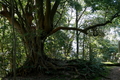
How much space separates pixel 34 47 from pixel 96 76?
4118 mm

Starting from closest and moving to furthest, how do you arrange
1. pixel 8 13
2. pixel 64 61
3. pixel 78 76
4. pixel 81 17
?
pixel 78 76 → pixel 8 13 → pixel 64 61 → pixel 81 17

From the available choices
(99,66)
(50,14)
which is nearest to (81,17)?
(50,14)

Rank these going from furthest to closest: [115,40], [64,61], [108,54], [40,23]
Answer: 1. [115,40]
2. [108,54]
3. [64,61]
4. [40,23]

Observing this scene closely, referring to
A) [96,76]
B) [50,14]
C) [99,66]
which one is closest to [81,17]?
[50,14]

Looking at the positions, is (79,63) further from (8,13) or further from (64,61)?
(8,13)

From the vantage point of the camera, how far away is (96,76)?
695 cm

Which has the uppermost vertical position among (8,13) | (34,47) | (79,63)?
(8,13)

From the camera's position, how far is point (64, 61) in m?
8.56

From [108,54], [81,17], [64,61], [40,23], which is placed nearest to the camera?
[40,23]

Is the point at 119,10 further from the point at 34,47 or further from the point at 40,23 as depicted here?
the point at 34,47

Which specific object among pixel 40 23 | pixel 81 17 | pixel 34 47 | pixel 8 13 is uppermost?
pixel 81 17

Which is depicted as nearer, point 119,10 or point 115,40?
point 119,10

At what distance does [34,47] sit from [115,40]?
46.9ft

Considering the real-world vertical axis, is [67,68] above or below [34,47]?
below
